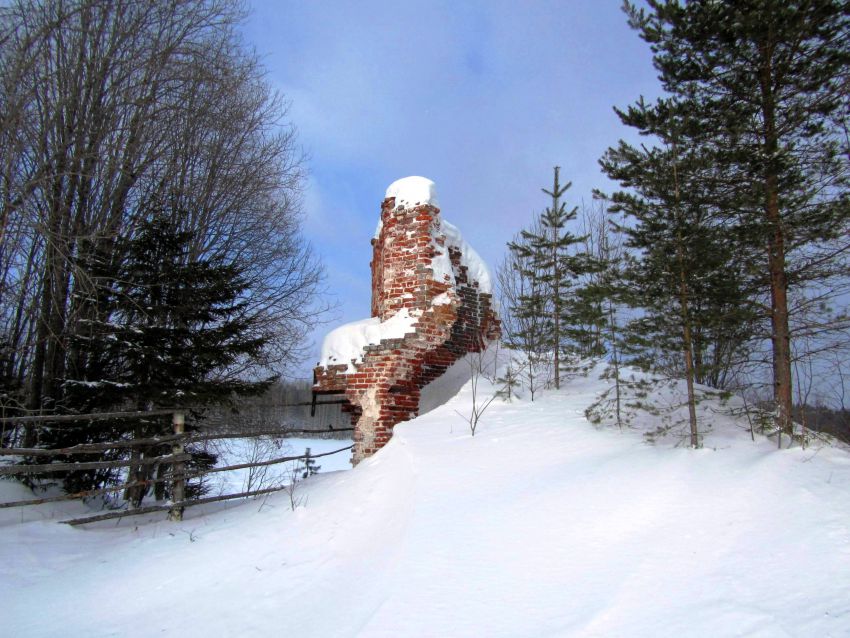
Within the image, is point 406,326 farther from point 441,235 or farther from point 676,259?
point 676,259

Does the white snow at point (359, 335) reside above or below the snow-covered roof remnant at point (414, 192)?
below

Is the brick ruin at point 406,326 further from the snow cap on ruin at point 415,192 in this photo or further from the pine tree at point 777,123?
the pine tree at point 777,123

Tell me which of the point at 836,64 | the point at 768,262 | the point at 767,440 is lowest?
the point at 767,440

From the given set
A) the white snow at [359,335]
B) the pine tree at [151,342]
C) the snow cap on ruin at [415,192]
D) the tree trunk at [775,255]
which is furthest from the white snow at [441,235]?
the tree trunk at [775,255]

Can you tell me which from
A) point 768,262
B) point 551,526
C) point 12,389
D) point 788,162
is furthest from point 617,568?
point 12,389

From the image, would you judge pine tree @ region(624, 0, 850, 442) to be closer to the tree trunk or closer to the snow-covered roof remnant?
the tree trunk

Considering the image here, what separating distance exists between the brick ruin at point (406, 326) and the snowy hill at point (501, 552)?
210cm

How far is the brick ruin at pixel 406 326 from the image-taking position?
8773mm

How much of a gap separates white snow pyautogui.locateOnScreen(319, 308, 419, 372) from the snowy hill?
8.32 ft

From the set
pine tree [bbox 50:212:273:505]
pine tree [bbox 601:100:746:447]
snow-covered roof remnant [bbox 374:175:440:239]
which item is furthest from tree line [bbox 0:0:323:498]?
pine tree [bbox 601:100:746:447]

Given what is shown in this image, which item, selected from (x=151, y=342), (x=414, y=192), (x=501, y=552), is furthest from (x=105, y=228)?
(x=501, y=552)

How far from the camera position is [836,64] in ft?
20.3

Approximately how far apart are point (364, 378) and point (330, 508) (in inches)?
122

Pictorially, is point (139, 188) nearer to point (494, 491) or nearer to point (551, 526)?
point (494, 491)
